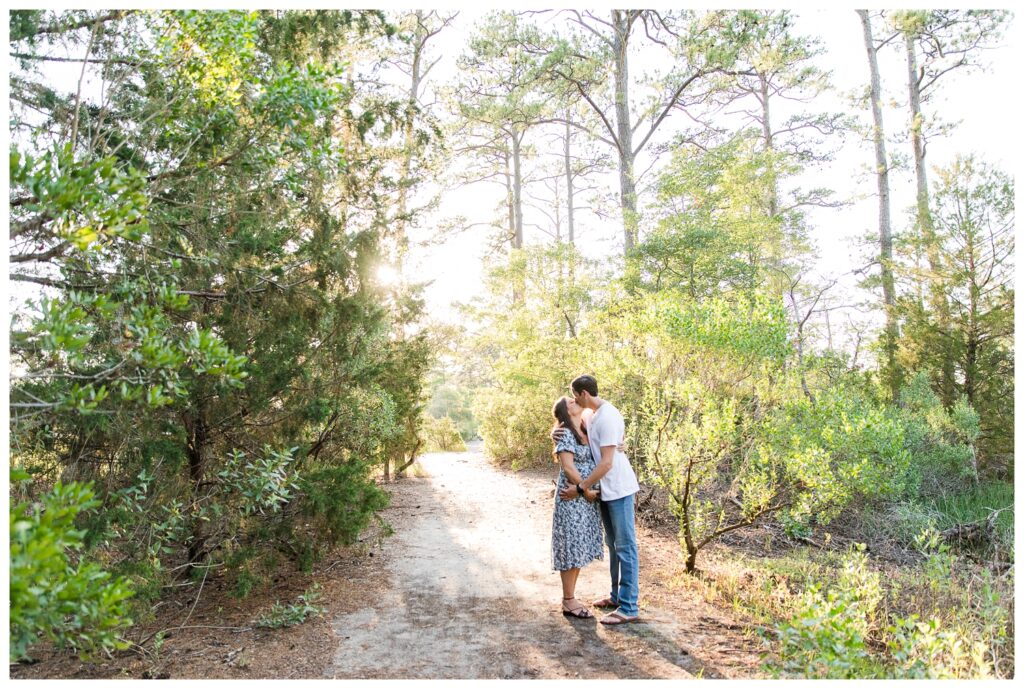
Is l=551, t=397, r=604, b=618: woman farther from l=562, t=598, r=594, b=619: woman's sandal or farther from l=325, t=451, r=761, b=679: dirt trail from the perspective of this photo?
l=325, t=451, r=761, b=679: dirt trail

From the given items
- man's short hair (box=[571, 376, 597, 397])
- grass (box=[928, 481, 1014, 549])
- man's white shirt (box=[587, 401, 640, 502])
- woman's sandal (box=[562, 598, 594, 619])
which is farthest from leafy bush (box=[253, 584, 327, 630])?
grass (box=[928, 481, 1014, 549])

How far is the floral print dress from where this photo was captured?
4.35 meters

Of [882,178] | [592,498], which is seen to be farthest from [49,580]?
[882,178]

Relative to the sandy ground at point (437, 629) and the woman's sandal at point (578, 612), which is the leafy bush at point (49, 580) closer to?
the sandy ground at point (437, 629)

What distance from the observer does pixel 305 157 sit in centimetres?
399

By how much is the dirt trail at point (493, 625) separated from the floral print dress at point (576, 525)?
1.37 feet

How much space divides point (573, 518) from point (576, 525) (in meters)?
0.05

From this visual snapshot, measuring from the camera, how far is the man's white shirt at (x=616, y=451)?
4.34 metres

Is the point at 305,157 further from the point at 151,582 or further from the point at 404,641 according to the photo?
the point at 404,641

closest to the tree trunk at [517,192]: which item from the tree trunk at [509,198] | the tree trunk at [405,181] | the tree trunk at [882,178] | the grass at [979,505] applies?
the tree trunk at [509,198]

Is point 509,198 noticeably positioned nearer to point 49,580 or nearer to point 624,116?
point 624,116

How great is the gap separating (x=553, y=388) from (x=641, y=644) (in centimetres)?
745

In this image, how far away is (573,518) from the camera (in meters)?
4.41
